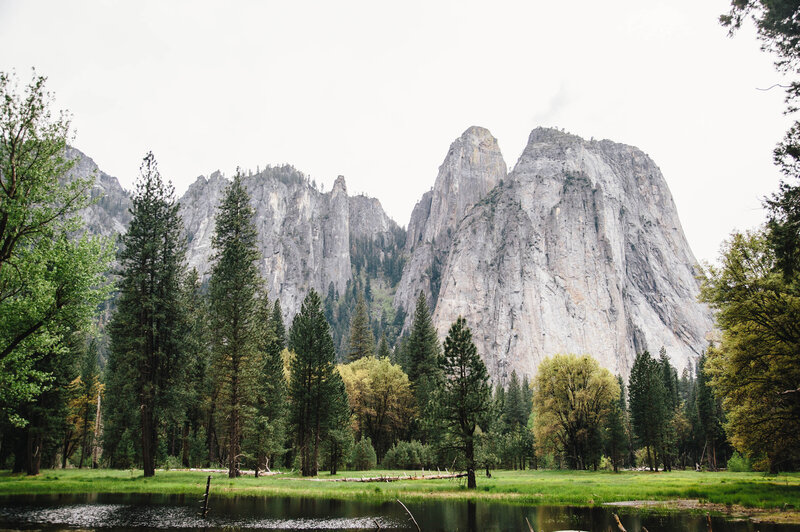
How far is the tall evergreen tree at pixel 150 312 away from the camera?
3572cm

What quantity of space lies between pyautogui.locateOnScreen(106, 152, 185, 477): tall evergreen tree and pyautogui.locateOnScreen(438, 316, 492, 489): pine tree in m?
20.5

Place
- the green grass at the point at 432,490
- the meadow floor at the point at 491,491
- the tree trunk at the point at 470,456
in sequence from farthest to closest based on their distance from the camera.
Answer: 1. the tree trunk at the point at 470,456
2. the green grass at the point at 432,490
3. the meadow floor at the point at 491,491

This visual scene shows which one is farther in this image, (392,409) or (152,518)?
(392,409)

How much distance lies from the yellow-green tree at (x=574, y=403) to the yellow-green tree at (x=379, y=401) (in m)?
18.1

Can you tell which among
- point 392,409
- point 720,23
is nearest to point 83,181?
point 720,23

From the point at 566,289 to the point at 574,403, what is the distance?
403 feet

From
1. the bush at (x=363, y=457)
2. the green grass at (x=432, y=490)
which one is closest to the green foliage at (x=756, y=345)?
the green grass at (x=432, y=490)

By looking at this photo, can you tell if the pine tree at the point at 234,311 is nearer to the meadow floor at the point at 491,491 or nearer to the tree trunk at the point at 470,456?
the meadow floor at the point at 491,491

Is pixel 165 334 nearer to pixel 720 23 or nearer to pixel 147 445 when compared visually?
pixel 147 445

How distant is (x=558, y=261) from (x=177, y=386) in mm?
165612

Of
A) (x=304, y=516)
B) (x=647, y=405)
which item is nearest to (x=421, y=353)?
(x=647, y=405)

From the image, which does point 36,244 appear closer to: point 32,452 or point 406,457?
point 32,452

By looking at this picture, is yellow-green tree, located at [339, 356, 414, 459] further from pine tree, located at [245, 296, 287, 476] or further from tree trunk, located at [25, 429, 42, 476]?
tree trunk, located at [25, 429, 42, 476]

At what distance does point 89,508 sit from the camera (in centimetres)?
2316
